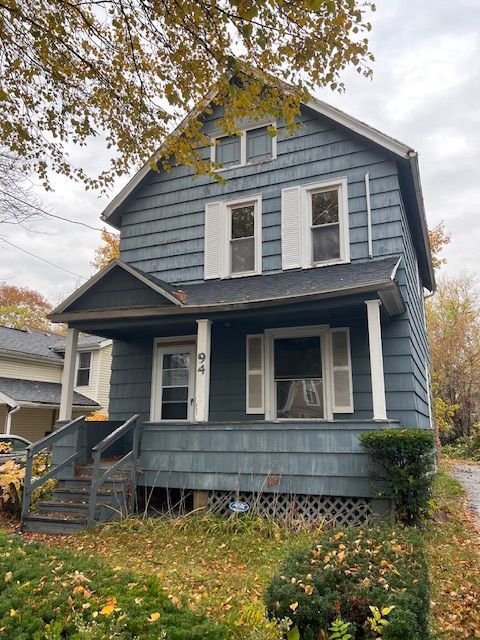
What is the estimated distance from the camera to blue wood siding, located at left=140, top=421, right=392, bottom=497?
21.3 ft

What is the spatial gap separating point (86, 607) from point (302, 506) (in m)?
4.29

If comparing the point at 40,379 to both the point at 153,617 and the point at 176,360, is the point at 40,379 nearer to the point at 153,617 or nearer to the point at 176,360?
the point at 176,360

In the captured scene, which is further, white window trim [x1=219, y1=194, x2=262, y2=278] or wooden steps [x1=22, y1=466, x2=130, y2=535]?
white window trim [x1=219, y1=194, x2=262, y2=278]

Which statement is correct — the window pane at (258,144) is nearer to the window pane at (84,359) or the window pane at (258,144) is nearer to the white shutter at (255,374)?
the white shutter at (255,374)

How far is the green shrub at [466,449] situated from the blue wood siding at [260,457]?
15.9 metres

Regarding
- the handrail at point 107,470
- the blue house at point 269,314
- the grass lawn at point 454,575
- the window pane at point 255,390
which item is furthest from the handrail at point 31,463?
the grass lawn at point 454,575

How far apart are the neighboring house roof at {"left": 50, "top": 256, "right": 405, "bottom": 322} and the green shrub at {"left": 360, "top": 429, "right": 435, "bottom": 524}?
2.12m

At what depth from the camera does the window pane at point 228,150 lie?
10.1 m

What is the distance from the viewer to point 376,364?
666 centimetres

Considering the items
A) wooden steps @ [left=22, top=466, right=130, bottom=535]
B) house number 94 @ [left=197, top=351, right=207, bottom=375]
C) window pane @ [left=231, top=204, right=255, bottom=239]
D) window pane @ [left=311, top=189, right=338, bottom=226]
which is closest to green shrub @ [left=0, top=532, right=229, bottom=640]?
wooden steps @ [left=22, top=466, right=130, bottom=535]

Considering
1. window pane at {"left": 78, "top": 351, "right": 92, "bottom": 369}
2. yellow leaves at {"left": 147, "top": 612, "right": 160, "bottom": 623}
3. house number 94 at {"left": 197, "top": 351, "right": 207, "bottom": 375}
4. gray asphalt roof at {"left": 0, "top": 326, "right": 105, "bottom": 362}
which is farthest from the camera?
window pane at {"left": 78, "top": 351, "right": 92, "bottom": 369}

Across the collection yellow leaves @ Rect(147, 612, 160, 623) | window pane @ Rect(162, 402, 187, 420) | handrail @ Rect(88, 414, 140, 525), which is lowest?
yellow leaves @ Rect(147, 612, 160, 623)

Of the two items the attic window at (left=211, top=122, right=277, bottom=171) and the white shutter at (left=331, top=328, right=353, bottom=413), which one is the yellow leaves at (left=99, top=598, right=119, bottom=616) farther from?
the attic window at (left=211, top=122, right=277, bottom=171)

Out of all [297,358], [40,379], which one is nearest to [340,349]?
[297,358]
